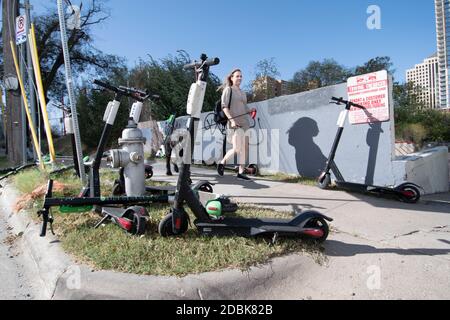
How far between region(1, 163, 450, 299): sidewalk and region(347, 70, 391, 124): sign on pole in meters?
2.10

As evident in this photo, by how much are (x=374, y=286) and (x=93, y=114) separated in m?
20.2

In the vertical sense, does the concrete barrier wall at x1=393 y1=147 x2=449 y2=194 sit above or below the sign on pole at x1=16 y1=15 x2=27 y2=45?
below

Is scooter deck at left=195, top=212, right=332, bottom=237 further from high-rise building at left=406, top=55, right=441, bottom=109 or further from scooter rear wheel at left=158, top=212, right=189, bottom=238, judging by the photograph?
high-rise building at left=406, top=55, right=441, bottom=109

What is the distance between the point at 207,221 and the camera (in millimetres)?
2912

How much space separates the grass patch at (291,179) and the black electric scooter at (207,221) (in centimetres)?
310

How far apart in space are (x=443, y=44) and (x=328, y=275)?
1106cm

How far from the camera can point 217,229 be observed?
2.89m

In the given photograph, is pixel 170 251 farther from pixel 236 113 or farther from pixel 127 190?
pixel 236 113

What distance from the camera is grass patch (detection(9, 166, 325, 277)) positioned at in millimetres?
2432

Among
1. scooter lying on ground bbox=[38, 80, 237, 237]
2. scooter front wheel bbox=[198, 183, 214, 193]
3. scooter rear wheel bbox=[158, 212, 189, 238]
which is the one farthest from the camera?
scooter front wheel bbox=[198, 183, 214, 193]

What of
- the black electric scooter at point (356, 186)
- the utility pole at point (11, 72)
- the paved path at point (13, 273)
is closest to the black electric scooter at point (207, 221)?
the paved path at point (13, 273)

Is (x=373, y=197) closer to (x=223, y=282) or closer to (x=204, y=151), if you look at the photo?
(x=223, y=282)

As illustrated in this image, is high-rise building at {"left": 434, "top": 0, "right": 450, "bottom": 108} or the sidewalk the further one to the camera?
high-rise building at {"left": 434, "top": 0, "right": 450, "bottom": 108}

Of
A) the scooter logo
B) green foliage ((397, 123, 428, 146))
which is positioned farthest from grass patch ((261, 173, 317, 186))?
green foliage ((397, 123, 428, 146))
